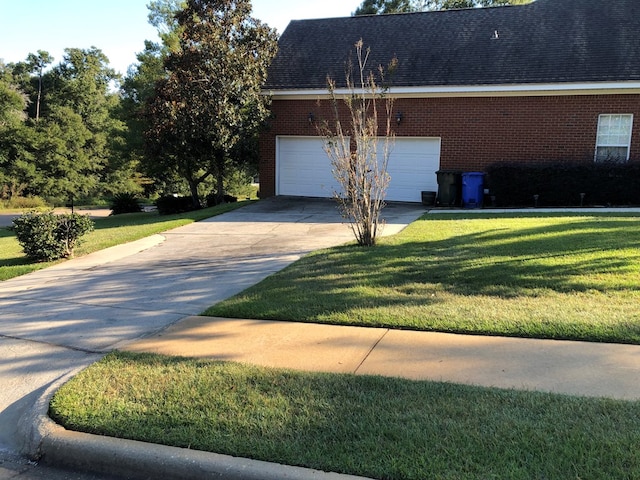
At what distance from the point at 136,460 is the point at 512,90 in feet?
49.7

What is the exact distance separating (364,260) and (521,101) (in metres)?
10.3

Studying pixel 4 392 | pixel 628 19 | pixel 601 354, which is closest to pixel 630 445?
pixel 601 354

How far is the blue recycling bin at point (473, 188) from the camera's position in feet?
49.5

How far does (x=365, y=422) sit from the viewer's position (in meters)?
3.41

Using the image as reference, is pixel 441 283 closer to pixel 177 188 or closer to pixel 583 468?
pixel 583 468

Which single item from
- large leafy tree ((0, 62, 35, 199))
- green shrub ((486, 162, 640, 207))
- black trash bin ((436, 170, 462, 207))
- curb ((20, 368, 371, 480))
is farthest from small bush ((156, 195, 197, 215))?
large leafy tree ((0, 62, 35, 199))

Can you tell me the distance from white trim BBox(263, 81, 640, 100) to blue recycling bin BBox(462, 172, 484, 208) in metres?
2.70

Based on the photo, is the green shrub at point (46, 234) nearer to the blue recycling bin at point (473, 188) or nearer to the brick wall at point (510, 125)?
the brick wall at point (510, 125)

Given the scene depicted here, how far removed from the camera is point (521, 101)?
15.5 metres

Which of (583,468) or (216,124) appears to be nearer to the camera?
(583,468)

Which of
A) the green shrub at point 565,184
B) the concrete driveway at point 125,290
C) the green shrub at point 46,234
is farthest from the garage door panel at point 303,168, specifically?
the green shrub at point 46,234

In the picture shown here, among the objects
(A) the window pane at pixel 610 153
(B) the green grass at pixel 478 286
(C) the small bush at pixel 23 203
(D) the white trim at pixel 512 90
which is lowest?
(C) the small bush at pixel 23 203

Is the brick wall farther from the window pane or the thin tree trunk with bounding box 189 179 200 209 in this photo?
the thin tree trunk with bounding box 189 179 200 209

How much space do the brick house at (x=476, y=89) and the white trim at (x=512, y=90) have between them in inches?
1.3
